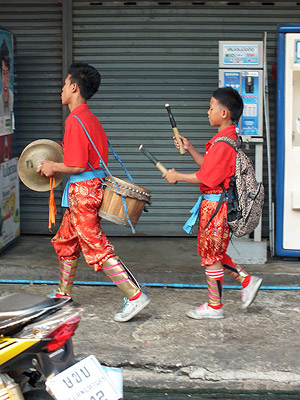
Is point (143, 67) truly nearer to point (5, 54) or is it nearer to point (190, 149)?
point (5, 54)

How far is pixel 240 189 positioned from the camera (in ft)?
17.0

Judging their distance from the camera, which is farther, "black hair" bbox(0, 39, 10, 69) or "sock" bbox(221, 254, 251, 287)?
"black hair" bbox(0, 39, 10, 69)

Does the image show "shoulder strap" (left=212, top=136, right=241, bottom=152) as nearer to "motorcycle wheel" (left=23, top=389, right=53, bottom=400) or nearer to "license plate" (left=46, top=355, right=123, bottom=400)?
"license plate" (left=46, top=355, right=123, bottom=400)

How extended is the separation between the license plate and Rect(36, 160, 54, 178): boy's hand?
2.12m

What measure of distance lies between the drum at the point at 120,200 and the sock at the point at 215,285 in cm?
72

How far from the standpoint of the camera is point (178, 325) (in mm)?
5367

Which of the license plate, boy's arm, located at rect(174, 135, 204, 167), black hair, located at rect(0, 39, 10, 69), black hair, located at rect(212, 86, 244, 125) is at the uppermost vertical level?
black hair, located at rect(0, 39, 10, 69)

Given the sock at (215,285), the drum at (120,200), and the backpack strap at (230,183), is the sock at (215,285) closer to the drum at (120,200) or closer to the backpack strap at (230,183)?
the backpack strap at (230,183)

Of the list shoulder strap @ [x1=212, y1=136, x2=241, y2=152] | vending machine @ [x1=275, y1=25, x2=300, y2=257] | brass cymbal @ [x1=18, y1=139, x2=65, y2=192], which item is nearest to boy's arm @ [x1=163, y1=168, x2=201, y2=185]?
shoulder strap @ [x1=212, y1=136, x2=241, y2=152]

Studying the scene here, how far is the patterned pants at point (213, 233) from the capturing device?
5211 mm

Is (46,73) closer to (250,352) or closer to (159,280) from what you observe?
(159,280)

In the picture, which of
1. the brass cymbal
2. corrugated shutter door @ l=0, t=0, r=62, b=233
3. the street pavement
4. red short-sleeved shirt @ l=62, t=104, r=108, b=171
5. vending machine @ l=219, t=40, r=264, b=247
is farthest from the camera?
corrugated shutter door @ l=0, t=0, r=62, b=233

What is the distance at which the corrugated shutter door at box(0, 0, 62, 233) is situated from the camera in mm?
Answer: 7910

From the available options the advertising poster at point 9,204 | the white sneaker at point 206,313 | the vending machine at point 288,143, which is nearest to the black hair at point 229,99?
the white sneaker at point 206,313
